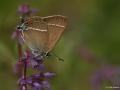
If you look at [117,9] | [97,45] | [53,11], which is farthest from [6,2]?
[117,9]

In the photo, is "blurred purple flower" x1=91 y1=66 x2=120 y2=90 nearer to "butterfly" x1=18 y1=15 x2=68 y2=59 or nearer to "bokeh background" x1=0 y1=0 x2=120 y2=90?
"bokeh background" x1=0 y1=0 x2=120 y2=90

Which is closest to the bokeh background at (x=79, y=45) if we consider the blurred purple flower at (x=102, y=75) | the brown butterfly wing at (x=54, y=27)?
the blurred purple flower at (x=102, y=75)

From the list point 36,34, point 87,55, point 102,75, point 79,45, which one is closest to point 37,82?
point 36,34

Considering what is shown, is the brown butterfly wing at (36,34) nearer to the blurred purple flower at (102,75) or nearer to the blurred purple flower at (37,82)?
the blurred purple flower at (37,82)

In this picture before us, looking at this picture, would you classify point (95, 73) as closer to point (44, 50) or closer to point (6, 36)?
point (6, 36)

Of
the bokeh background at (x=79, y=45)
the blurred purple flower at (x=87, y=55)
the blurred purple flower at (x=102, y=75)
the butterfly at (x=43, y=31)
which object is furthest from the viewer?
the blurred purple flower at (x=87, y=55)

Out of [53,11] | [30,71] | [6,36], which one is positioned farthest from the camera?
[53,11]
